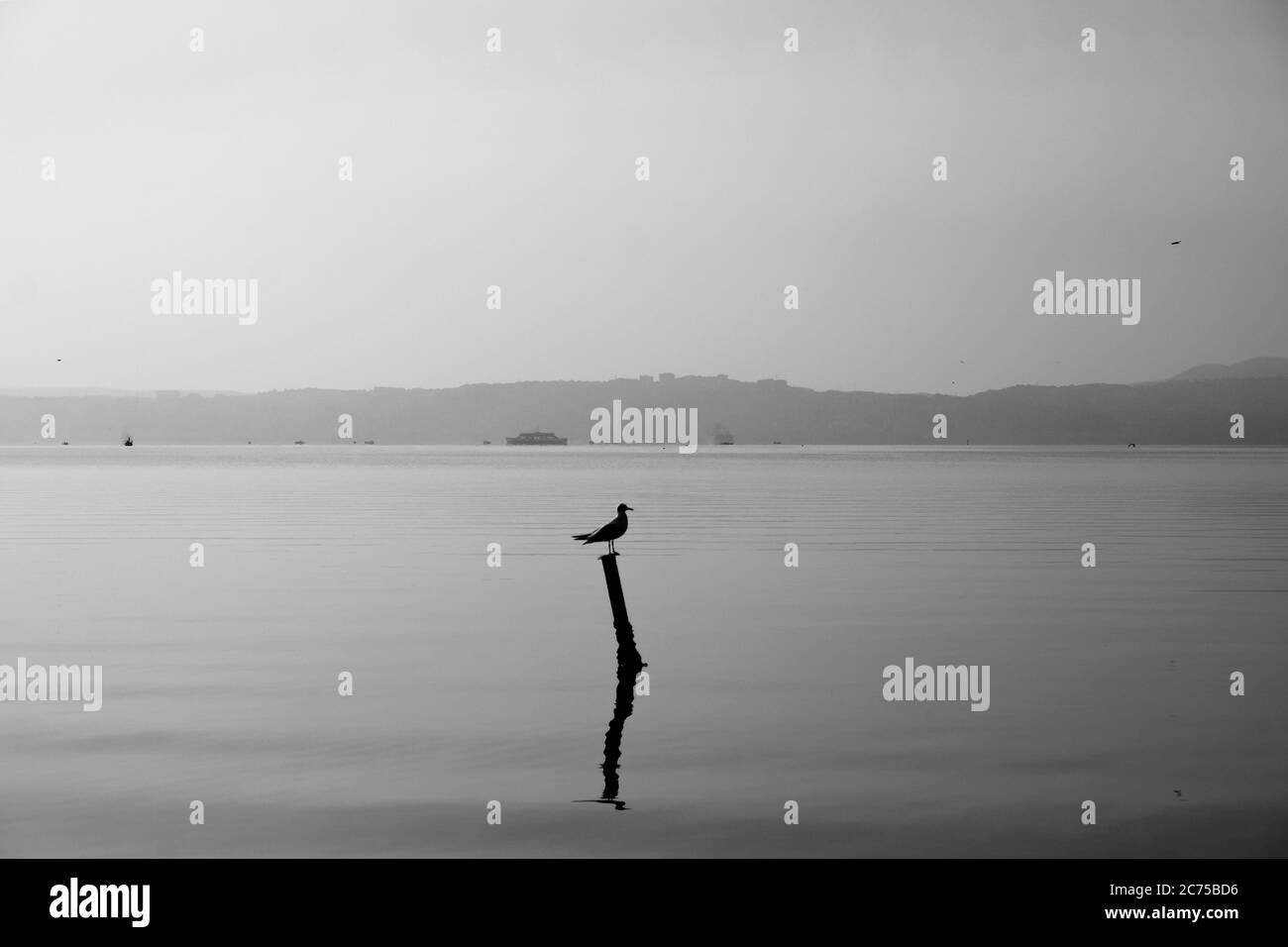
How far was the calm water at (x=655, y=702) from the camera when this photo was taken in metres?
15.6

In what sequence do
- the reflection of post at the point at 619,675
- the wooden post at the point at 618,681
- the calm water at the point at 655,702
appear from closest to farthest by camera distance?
the calm water at the point at 655,702 < the wooden post at the point at 618,681 < the reflection of post at the point at 619,675

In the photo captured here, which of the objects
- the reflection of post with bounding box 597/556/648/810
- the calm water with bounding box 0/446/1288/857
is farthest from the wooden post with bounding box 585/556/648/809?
the calm water with bounding box 0/446/1288/857

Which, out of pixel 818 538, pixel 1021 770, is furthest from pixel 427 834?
pixel 818 538

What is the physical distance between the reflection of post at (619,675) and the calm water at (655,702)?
22cm

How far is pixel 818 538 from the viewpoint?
185 feet

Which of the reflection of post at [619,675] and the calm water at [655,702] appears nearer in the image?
the calm water at [655,702]

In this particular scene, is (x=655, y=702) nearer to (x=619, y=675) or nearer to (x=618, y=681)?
(x=618, y=681)

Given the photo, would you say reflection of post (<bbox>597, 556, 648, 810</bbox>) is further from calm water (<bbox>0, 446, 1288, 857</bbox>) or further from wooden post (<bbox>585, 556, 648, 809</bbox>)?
calm water (<bbox>0, 446, 1288, 857</bbox>)

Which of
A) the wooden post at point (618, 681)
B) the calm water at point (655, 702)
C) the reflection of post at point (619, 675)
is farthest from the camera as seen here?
the reflection of post at point (619, 675)

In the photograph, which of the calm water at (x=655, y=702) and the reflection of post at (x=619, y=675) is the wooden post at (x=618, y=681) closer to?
the reflection of post at (x=619, y=675)

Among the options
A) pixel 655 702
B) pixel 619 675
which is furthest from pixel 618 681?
pixel 655 702

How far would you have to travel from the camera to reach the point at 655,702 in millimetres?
22531

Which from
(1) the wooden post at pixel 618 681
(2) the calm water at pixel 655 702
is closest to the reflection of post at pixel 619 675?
(1) the wooden post at pixel 618 681
